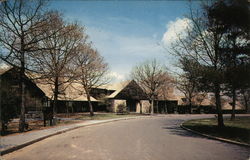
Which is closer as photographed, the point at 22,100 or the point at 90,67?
the point at 22,100

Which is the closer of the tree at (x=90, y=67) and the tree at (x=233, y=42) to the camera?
the tree at (x=233, y=42)

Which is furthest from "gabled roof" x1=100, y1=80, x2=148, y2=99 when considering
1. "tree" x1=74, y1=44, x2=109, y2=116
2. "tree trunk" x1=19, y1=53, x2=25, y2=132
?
"tree trunk" x1=19, y1=53, x2=25, y2=132

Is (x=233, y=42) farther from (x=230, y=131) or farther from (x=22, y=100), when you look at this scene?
(x=22, y=100)

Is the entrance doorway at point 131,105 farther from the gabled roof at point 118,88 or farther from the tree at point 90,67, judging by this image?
the tree at point 90,67

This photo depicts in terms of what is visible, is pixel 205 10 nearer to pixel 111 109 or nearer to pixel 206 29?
pixel 206 29

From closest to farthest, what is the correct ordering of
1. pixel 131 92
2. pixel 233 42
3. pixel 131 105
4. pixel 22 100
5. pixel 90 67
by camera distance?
pixel 233 42, pixel 22 100, pixel 90 67, pixel 131 92, pixel 131 105

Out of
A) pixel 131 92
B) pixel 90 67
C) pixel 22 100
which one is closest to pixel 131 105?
pixel 131 92

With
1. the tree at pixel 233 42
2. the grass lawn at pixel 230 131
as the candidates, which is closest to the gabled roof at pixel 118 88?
the grass lawn at pixel 230 131

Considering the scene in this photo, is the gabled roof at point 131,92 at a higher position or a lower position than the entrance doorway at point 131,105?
higher

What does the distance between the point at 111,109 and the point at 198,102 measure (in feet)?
85.1

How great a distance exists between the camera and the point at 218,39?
1361cm

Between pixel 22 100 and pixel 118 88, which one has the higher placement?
pixel 118 88

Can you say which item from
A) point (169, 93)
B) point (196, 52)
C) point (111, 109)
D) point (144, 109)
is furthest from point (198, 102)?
point (196, 52)

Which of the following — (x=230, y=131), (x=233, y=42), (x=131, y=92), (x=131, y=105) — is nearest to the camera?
(x=233, y=42)
